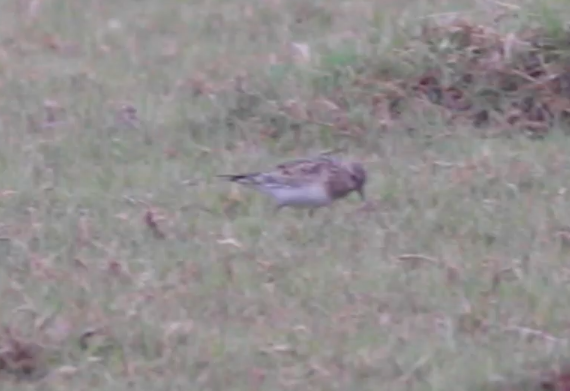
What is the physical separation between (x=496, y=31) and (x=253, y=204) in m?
2.29

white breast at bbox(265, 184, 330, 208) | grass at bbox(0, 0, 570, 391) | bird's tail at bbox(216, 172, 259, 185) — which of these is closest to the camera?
grass at bbox(0, 0, 570, 391)

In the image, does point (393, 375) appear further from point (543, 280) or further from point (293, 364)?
point (543, 280)

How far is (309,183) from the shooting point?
7820 millimetres

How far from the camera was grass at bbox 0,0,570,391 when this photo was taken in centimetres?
609

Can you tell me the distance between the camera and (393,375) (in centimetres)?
593

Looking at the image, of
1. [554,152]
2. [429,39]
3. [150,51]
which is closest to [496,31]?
[429,39]

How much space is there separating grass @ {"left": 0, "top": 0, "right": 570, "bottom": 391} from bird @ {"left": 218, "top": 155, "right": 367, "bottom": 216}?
0.26ft

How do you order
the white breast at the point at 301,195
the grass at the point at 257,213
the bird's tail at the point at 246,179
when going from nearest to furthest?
1. the grass at the point at 257,213
2. the white breast at the point at 301,195
3. the bird's tail at the point at 246,179

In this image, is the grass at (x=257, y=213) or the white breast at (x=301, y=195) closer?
the grass at (x=257, y=213)

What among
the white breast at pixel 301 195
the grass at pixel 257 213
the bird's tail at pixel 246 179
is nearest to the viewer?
the grass at pixel 257 213

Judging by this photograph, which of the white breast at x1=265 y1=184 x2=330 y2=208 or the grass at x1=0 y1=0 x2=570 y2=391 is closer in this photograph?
the grass at x1=0 y1=0 x2=570 y2=391

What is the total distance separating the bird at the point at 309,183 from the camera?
7762 millimetres

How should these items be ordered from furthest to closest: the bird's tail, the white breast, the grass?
the bird's tail → the white breast → the grass

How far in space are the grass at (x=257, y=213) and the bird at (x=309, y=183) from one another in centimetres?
8
